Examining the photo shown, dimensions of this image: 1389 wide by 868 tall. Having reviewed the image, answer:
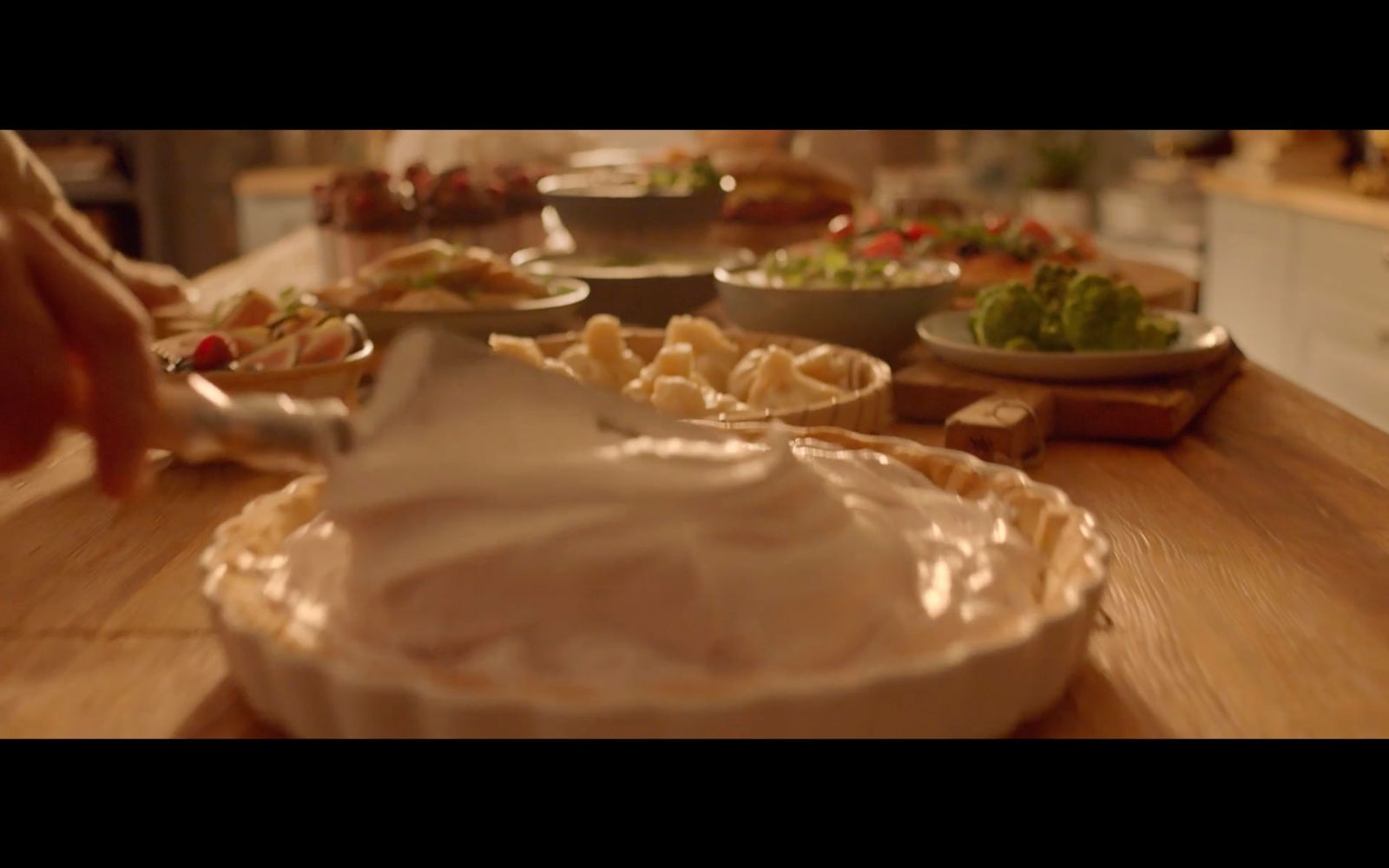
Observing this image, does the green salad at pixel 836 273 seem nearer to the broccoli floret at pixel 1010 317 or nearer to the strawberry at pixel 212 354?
the broccoli floret at pixel 1010 317

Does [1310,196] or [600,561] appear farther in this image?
[1310,196]

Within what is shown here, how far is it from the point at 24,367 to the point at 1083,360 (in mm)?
1121

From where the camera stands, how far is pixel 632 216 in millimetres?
2326

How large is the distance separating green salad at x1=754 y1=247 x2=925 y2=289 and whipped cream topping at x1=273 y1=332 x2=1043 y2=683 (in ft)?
3.39

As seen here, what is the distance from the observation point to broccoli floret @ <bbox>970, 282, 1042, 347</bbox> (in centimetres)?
156

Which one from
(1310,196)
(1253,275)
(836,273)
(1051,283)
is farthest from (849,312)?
(1253,275)

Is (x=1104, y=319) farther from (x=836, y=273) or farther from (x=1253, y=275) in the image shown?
(x=1253, y=275)

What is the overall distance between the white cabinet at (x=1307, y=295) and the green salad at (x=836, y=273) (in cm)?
237

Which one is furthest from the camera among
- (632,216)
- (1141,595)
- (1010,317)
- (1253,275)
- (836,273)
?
(1253,275)
